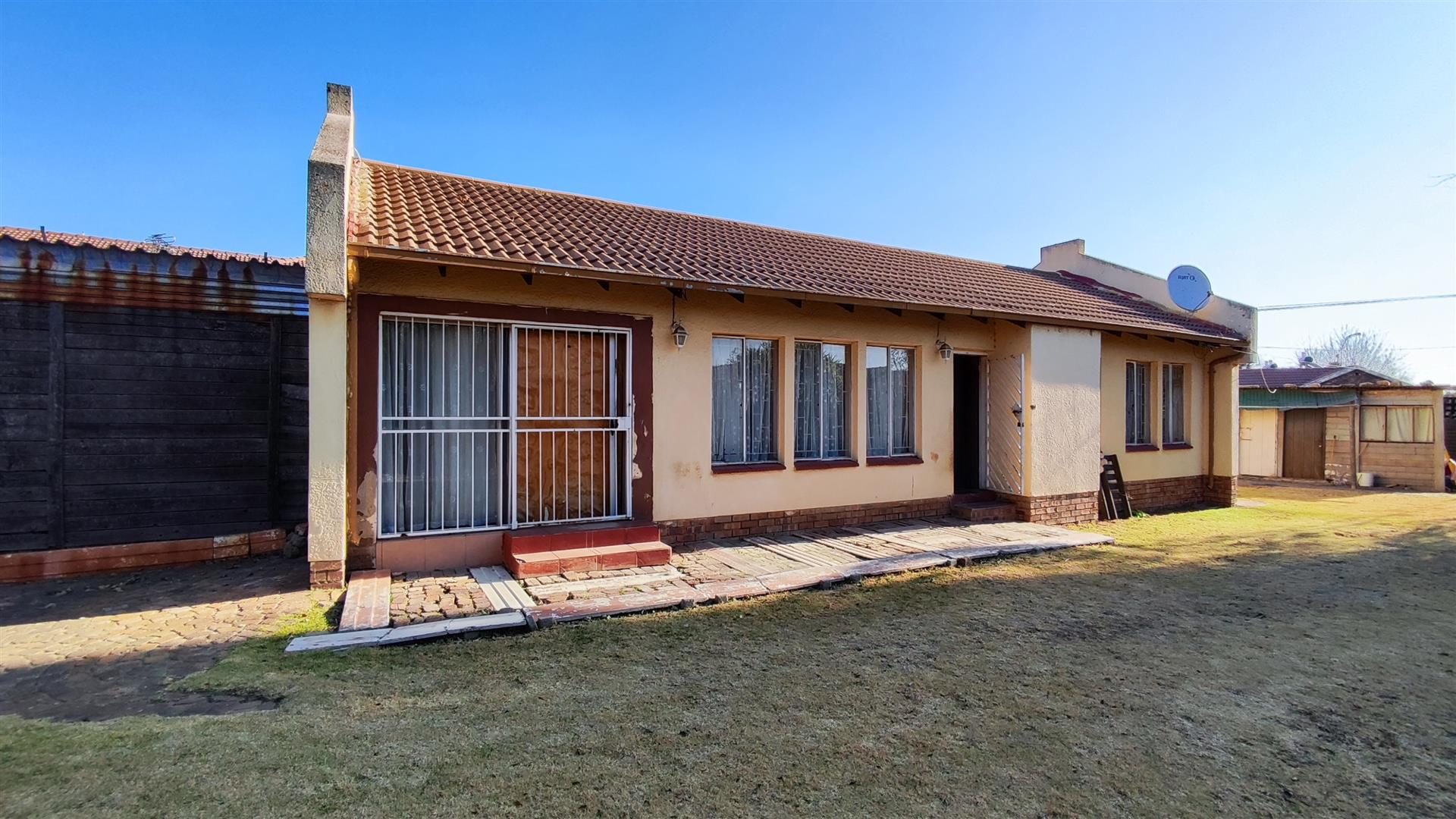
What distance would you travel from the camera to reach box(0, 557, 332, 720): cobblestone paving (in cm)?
379

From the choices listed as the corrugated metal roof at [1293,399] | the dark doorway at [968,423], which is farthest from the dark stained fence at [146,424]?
the corrugated metal roof at [1293,399]

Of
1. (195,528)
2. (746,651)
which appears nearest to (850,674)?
(746,651)

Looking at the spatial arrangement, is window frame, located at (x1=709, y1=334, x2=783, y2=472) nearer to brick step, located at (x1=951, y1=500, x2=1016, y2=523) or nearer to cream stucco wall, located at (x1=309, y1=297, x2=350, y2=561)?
brick step, located at (x1=951, y1=500, x2=1016, y2=523)

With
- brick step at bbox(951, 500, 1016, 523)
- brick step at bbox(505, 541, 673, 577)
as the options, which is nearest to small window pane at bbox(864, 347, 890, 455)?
brick step at bbox(951, 500, 1016, 523)

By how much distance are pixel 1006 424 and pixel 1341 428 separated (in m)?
13.7

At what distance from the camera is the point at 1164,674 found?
4289 millimetres

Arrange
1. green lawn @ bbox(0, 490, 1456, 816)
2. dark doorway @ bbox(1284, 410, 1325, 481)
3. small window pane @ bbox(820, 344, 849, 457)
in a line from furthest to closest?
dark doorway @ bbox(1284, 410, 1325, 481) < small window pane @ bbox(820, 344, 849, 457) < green lawn @ bbox(0, 490, 1456, 816)

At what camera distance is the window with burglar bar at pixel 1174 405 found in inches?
496

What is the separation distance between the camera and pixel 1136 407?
12109 millimetres

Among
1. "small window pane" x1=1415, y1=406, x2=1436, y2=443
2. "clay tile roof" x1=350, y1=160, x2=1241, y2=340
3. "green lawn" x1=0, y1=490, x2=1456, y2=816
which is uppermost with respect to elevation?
"clay tile roof" x1=350, y1=160, x2=1241, y2=340

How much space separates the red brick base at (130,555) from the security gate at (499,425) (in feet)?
5.62

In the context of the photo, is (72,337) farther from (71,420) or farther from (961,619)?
(961,619)

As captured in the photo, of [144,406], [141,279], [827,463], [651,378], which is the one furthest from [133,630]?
[827,463]

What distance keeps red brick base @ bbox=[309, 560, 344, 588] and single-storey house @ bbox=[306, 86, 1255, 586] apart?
17 millimetres
